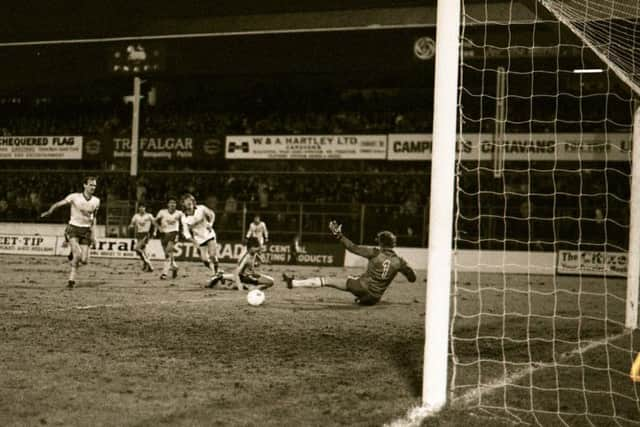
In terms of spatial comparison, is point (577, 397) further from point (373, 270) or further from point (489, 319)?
point (373, 270)

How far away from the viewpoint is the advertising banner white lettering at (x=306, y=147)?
28.5 meters

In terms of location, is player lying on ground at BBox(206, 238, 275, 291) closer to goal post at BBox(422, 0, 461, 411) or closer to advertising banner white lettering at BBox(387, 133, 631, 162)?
goal post at BBox(422, 0, 461, 411)

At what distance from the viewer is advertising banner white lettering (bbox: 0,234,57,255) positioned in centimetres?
2806

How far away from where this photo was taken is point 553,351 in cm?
826

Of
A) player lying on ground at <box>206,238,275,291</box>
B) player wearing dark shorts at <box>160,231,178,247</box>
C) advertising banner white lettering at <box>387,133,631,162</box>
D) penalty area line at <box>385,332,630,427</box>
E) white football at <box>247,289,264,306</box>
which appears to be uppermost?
advertising banner white lettering at <box>387,133,631,162</box>

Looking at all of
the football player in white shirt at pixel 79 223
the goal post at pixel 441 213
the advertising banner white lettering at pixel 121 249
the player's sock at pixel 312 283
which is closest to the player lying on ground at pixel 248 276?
the player's sock at pixel 312 283

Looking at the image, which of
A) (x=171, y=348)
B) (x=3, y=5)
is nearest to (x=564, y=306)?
(x=171, y=348)

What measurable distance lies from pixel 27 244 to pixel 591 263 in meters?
20.2

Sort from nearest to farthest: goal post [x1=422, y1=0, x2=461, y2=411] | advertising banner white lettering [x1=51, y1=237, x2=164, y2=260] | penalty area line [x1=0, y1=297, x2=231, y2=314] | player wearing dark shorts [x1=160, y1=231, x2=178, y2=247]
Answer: goal post [x1=422, y1=0, x2=461, y2=411], penalty area line [x1=0, y1=297, x2=231, y2=314], player wearing dark shorts [x1=160, y1=231, x2=178, y2=247], advertising banner white lettering [x1=51, y1=237, x2=164, y2=260]

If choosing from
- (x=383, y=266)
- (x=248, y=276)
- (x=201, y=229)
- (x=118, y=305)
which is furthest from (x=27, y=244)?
(x=383, y=266)

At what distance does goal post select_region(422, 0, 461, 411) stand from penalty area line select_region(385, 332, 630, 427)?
135 mm

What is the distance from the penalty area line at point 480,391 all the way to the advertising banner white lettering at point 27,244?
23.4m

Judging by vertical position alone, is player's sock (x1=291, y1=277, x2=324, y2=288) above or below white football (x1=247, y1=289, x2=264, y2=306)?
above

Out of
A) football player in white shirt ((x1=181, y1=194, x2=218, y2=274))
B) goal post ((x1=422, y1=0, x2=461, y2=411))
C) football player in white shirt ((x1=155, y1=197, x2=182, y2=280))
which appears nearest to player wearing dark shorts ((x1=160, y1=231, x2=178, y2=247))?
football player in white shirt ((x1=155, y1=197, x2=182, y2=280))
